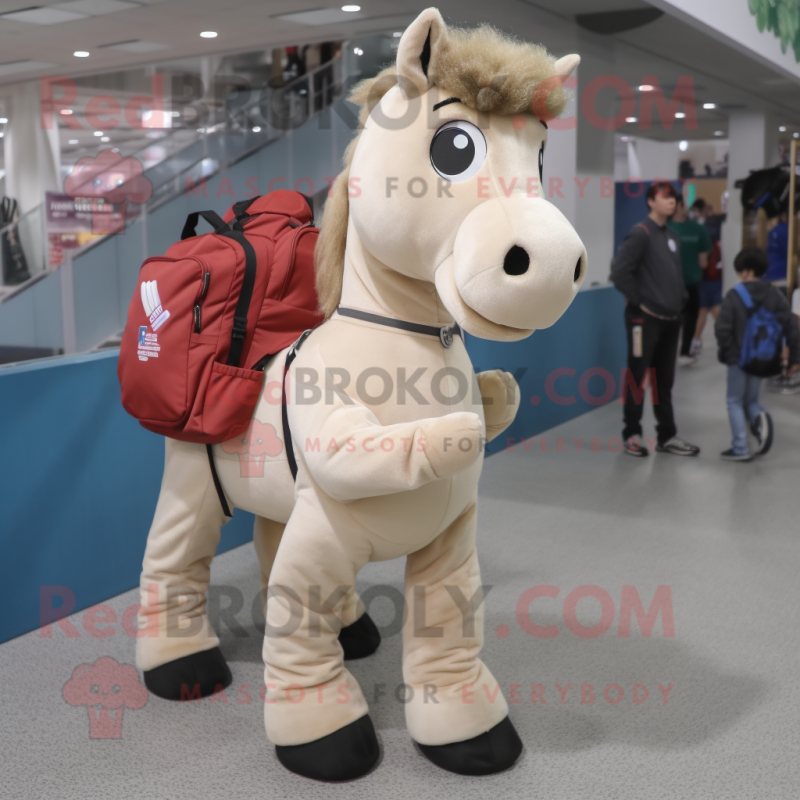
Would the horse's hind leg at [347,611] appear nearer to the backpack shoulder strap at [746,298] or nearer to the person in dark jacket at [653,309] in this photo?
the person in dark jacket at [653,309]

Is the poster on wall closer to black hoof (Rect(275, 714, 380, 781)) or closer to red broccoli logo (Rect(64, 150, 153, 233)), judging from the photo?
red broccoli logo (Rect(64, 150, 153, 233))

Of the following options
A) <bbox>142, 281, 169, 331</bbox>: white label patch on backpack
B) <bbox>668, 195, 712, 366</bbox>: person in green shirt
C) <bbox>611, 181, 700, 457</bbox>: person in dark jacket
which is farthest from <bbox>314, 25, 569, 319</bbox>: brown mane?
<bbox>668, 195, 712, 366</bbox>: person in green shirt

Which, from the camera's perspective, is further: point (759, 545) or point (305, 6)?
point (305, 6)

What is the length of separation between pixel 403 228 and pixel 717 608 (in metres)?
1.86

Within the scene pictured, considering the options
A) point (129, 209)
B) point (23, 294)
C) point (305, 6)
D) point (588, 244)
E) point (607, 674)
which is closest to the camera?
point (607, 674)

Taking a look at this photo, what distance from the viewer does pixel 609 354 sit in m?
6.10

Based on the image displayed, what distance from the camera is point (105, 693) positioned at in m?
2.26

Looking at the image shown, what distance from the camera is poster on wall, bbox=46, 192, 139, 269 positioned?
19.6ft

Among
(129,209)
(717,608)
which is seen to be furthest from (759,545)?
(129,209)

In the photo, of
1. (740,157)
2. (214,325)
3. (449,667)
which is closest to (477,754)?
(449,667)

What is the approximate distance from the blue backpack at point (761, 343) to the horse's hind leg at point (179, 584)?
331 centimetres

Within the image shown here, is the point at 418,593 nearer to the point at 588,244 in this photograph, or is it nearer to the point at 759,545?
the point at 759,545

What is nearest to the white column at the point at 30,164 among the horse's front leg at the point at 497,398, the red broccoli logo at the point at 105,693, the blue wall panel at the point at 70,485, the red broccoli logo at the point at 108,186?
the red broccoli logo at the point at 108,186

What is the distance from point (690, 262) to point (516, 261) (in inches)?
250
